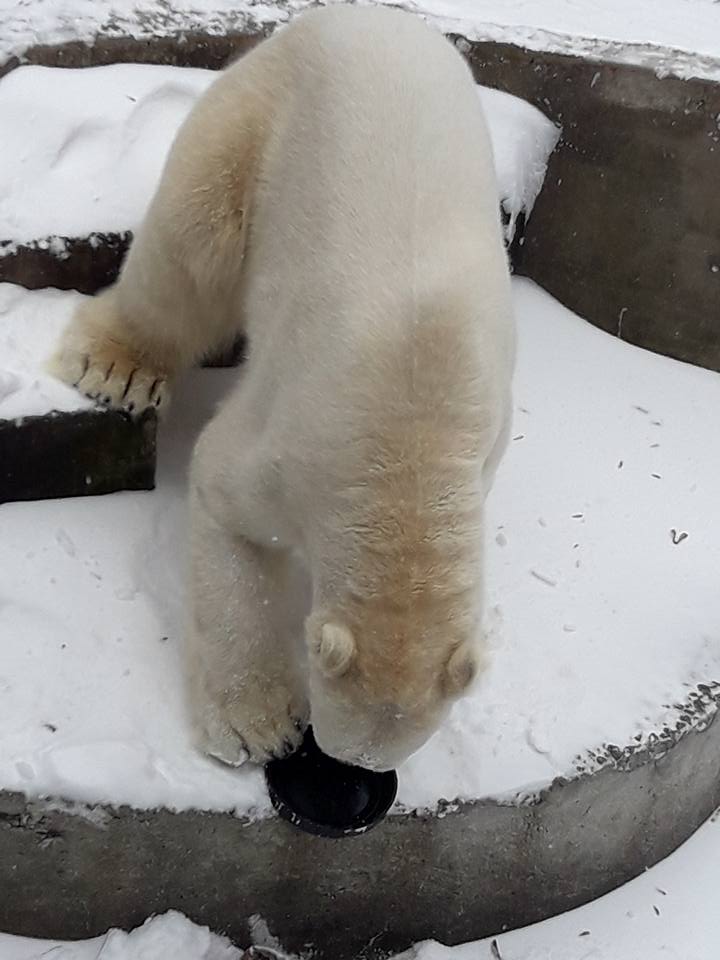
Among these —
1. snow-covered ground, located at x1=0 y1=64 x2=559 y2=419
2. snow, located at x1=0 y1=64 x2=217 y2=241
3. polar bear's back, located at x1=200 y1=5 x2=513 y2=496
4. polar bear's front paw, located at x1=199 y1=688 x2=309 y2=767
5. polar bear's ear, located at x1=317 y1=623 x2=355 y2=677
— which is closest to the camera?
polar bear's ear, located at x1=317 y1=623 x2=355 y2=677

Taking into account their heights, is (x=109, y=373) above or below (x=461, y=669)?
below

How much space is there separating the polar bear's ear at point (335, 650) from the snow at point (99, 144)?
165cm

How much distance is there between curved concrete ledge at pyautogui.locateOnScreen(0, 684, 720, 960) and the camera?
7.11 ft

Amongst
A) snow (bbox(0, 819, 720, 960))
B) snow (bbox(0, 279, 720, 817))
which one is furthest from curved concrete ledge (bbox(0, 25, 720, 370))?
snow (bbox(0, 819, 720, 960))

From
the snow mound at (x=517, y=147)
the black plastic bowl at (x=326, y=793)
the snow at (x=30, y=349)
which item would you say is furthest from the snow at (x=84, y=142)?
the black plastic bowl at (x=326, y=793)

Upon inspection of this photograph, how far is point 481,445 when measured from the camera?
197 cm

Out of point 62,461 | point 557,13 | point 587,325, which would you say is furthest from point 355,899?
point 557,13

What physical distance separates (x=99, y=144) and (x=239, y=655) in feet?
5.70

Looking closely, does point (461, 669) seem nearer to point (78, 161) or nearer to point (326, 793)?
point (326, 793)

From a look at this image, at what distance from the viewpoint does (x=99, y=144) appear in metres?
3.29

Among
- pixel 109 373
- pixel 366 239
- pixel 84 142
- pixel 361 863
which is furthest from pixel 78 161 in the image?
pixel 361 863

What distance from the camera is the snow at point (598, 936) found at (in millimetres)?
2256

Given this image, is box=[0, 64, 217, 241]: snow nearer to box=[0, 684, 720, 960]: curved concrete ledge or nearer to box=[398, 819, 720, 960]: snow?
box=[0, 684, 720, 960]: curved concrete ledge

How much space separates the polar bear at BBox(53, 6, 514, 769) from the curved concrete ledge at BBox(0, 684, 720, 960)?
215 millimetres
